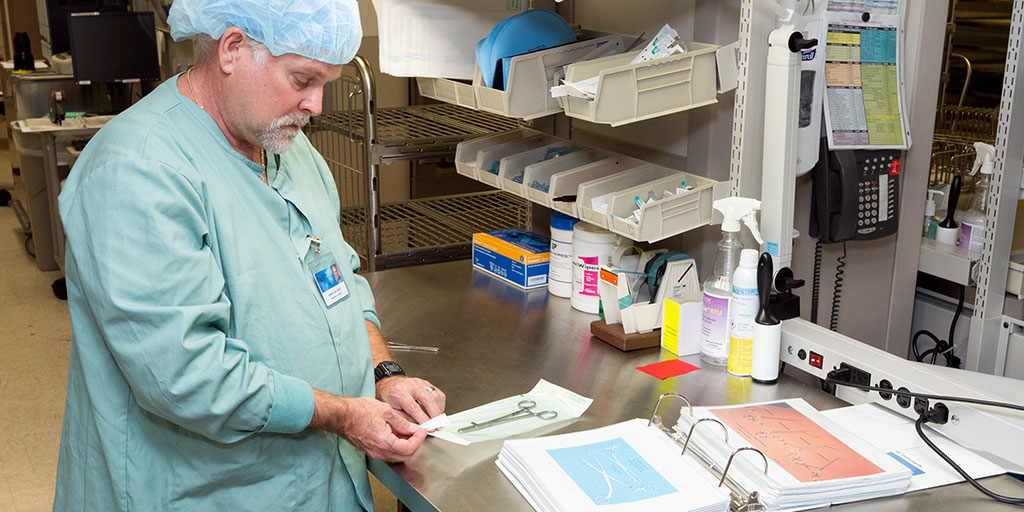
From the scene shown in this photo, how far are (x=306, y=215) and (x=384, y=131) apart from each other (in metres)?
1.46

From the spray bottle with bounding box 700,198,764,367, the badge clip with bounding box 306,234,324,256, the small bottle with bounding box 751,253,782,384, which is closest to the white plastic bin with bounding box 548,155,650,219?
the spray bottle with bounding box 700,198,764,367

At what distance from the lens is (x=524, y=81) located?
1991 millimetres

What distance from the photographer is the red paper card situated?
1.89 metres

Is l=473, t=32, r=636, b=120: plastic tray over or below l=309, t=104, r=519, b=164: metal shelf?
over

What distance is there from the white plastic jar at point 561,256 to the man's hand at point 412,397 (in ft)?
2.26

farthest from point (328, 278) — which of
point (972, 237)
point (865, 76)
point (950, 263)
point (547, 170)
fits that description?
point (972, 237)

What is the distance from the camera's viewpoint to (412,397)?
1.68m

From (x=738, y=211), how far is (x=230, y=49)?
38.6 inches

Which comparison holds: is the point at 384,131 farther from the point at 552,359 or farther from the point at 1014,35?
the point at 1014,35

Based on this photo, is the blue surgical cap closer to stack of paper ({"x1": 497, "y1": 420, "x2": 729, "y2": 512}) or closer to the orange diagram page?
stack of paper ({"x1": 497, "y1": 420, "x2": 729, "y2": 512})

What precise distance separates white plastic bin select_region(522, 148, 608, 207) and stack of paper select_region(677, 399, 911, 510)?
762 millimetres

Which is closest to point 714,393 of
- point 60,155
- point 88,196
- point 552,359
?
point 552,359

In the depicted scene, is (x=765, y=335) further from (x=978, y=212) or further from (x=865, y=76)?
(x=978, y=212)

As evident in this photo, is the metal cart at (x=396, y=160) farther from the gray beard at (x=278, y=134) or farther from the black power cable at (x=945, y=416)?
the black power cable at (x=945, y=416)
